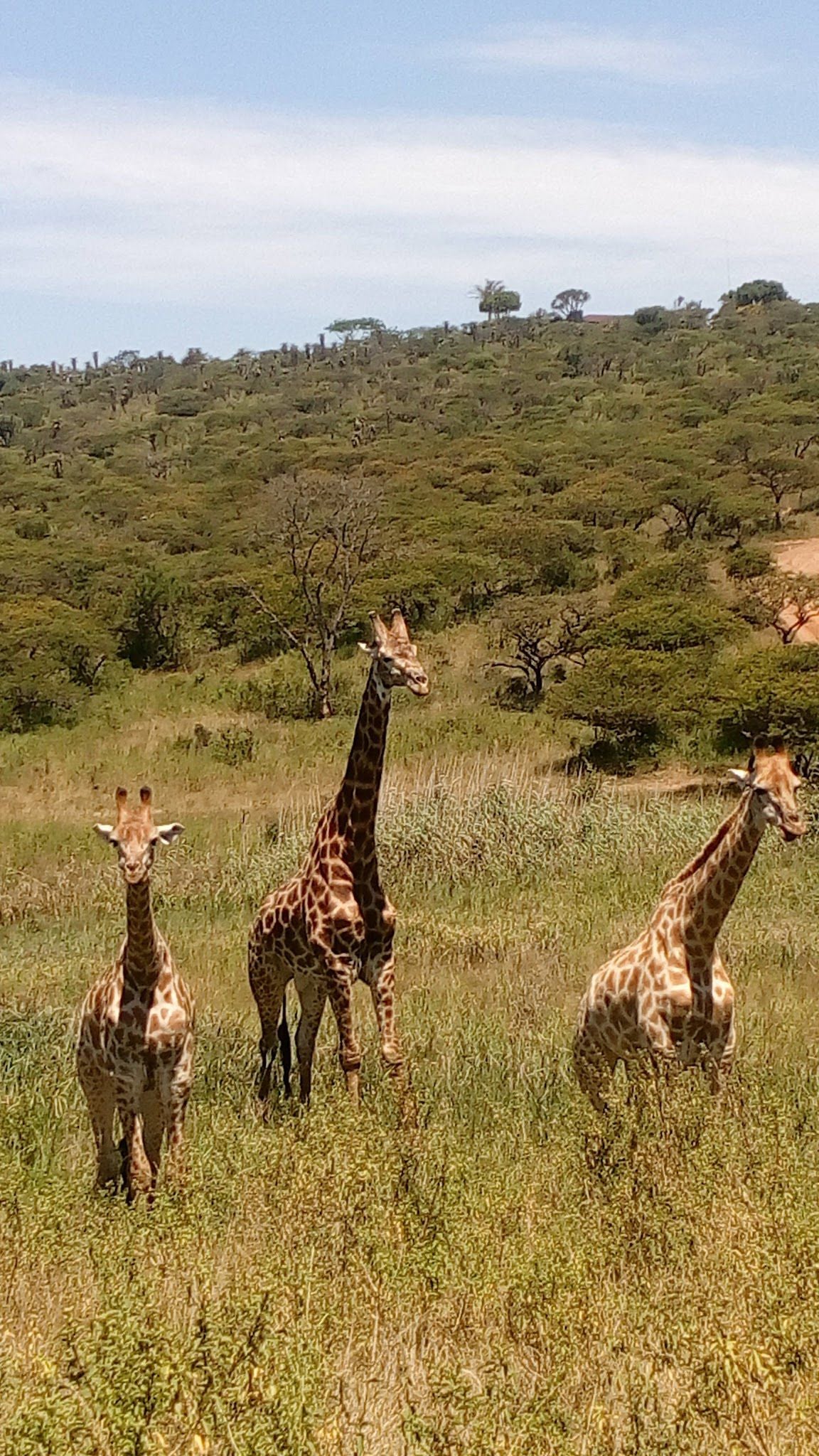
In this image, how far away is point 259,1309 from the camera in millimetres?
3883

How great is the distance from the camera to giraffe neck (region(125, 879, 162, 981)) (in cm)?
596

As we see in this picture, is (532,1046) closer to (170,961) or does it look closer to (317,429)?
(170,961)

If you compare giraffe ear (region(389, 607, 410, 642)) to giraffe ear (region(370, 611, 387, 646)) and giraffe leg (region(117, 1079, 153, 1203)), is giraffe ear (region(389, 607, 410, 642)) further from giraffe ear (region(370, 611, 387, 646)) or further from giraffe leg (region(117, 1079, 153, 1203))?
giraffe leg (region(117, 1079, 153, 1203))

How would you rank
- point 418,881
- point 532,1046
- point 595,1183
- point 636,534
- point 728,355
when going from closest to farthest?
point 595,1183 < point 532,1046 < point 418,881 < point 636,534 < point 728,355

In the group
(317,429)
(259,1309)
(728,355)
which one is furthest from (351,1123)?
Result: (728,355)

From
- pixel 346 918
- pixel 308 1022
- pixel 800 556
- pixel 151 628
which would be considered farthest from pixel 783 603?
pixel 346 918

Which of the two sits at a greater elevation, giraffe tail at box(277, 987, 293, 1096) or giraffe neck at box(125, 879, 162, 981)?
giraffe neck at box(125, 879, 162, 981)

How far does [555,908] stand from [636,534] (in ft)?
82.3

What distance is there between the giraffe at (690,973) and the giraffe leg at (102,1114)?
6.57ft

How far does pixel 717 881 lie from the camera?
21.1 feet

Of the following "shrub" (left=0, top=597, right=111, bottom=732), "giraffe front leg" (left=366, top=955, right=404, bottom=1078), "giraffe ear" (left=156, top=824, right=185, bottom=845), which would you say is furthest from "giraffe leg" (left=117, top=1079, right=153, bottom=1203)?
"shrub" (left=0, top=597, right=111, bottom=732)

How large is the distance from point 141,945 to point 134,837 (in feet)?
1.69

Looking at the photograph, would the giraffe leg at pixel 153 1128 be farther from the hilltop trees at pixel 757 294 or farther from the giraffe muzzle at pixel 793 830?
the hilltop trees at pixel 757 294

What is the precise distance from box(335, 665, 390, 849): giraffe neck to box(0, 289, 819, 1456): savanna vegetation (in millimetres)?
1212
